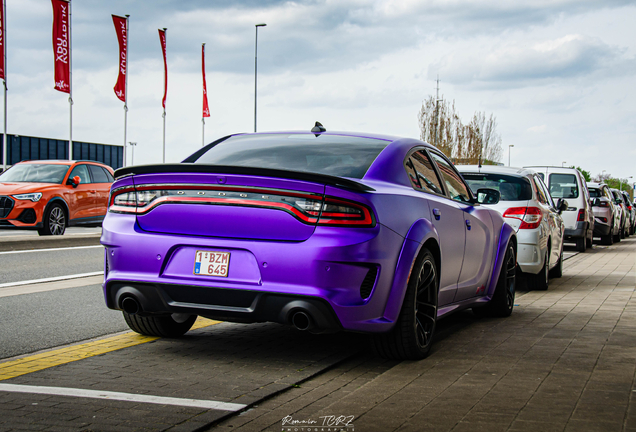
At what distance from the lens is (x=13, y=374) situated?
4641mm

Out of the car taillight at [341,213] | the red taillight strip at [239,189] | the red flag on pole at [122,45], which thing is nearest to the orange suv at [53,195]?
the red taillight strip at [239,189]

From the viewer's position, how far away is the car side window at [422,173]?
5.38 m

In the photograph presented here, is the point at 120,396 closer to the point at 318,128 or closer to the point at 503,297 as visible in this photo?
the point at 318,128

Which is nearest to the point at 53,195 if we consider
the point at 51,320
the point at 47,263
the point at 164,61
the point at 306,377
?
the point at 47,263

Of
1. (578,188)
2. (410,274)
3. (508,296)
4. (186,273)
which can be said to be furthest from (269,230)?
(578,188)

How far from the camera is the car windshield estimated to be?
17.2m

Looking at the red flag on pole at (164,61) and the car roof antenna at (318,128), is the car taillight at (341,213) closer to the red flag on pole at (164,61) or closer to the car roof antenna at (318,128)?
the car roof antenna at (318,128)

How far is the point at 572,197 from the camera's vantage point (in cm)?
1853

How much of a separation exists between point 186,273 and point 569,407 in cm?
236

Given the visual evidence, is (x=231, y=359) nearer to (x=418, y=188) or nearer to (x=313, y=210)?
(x=313, y=210)

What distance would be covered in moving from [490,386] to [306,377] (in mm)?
1129

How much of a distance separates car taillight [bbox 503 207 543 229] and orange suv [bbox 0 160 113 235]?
35.8 feet

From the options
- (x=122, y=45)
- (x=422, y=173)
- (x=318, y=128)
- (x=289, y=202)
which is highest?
(x=122, y=45)

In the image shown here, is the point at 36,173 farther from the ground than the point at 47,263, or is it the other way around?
the point at 36,173
